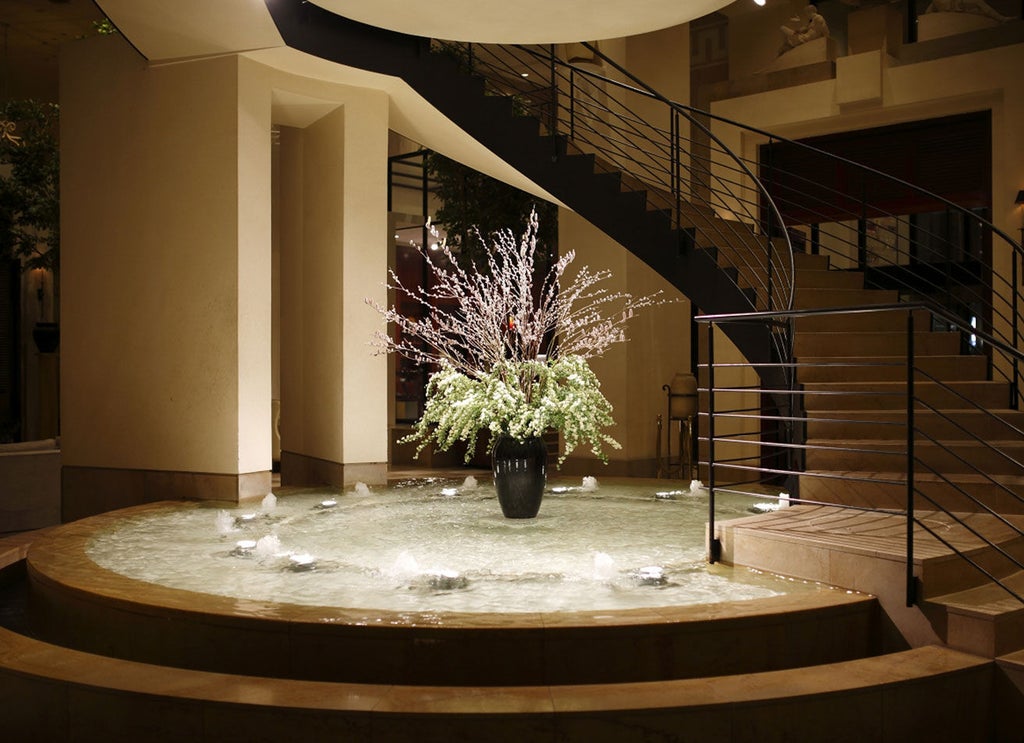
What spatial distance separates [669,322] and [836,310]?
23.3 feet

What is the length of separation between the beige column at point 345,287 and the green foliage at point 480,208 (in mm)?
3382

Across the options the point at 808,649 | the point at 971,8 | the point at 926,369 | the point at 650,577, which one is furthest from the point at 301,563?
the point at 971,8

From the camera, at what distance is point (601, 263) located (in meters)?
10.3

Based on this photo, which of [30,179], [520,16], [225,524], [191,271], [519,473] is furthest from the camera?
[30,179]

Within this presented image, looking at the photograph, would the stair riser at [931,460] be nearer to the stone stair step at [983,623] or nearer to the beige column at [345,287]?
the stone stair step at [983,623]

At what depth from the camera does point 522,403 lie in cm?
556

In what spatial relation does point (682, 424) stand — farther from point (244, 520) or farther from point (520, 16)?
point (244, 520)

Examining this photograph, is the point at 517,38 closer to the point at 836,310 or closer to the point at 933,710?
the point at 836,310

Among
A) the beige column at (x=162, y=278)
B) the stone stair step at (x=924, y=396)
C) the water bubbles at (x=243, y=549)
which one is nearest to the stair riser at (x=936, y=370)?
the stone stair step at (x=924, y=396)

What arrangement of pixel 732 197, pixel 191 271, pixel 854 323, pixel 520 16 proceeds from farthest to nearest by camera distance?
pixel 732 197
pixel 191 271
pixel 854 323
pixel 520 16

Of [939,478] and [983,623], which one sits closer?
[983,623]

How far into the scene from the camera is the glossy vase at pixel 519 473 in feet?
18.7

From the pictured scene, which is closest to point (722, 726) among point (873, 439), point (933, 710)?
point (933, 710)

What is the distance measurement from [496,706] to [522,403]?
283 centimetres
